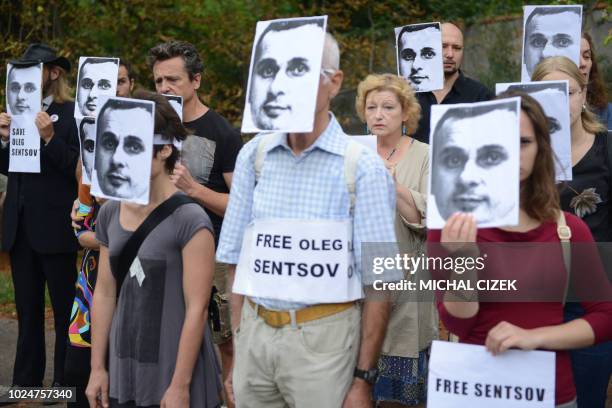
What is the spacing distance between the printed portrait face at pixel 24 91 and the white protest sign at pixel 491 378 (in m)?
3.88

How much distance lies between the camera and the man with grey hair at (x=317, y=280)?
3.46 meters

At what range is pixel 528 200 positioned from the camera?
330 centimetres

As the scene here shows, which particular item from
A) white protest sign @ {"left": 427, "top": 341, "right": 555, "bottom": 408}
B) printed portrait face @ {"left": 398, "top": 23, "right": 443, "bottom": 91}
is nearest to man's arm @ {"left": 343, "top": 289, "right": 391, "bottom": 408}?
white protest sign @ {"left": 427, "top": 341, "right": 555, "bottom": 408}

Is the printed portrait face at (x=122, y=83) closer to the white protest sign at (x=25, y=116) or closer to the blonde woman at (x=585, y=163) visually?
the white protest sign at (x=25, y=116)

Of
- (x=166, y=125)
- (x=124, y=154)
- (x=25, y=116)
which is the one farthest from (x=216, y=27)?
(x=124, y=154)

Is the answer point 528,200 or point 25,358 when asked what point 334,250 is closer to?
point 528,200

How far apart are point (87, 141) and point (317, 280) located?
241 cm

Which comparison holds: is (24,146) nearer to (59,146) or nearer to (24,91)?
(59,146)

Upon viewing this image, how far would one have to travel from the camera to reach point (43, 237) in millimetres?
6508

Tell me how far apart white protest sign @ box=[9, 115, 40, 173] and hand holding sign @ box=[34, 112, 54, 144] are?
0.13 feet

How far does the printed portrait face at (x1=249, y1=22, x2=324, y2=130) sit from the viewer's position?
11.3 ft

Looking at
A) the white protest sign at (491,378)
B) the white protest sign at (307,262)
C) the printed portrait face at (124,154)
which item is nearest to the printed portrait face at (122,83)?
the printed portrait face at (124,154)

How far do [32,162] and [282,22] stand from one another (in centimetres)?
310

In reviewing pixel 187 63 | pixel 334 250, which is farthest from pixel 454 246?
pixel 187 63
